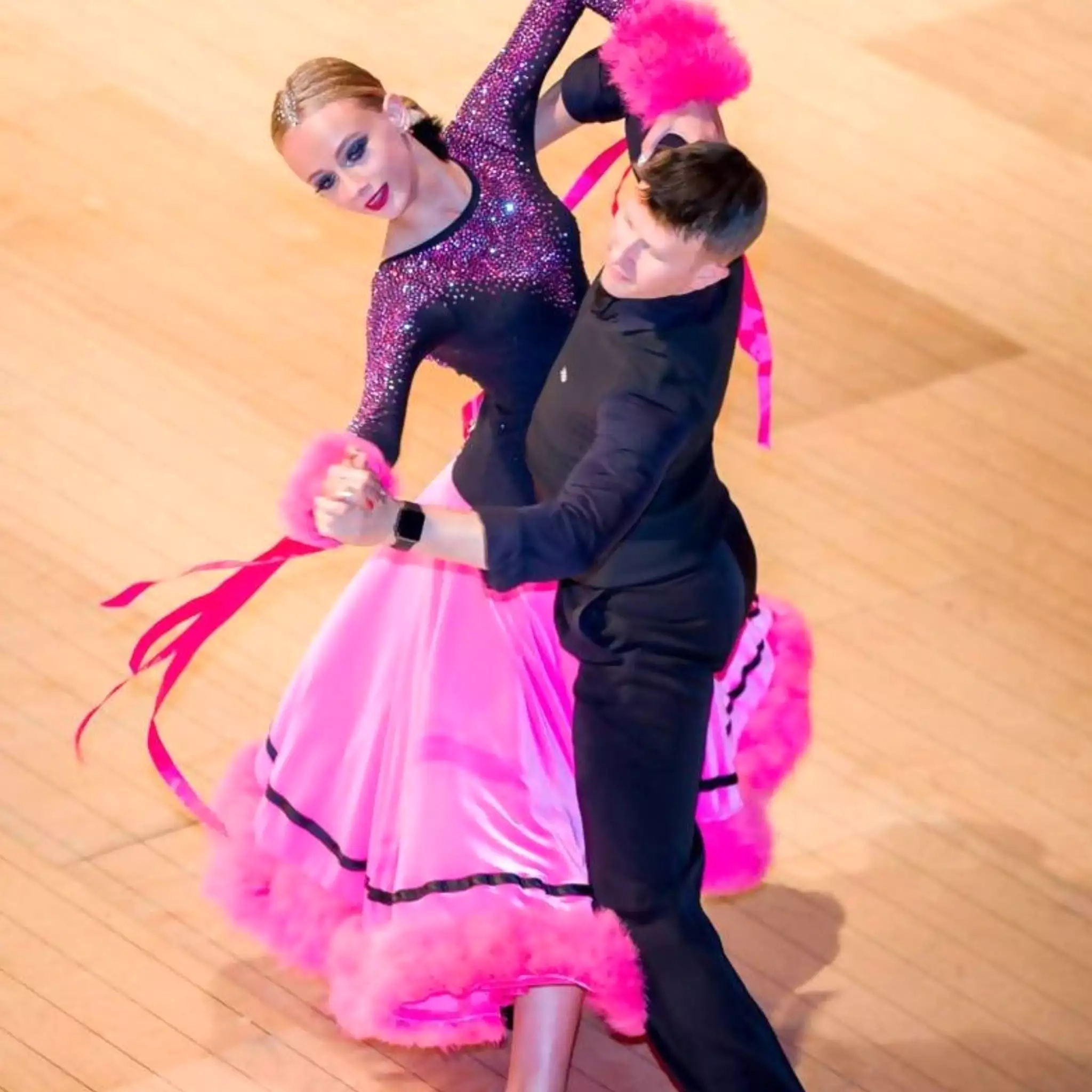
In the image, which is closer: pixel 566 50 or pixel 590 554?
pixel 590 554

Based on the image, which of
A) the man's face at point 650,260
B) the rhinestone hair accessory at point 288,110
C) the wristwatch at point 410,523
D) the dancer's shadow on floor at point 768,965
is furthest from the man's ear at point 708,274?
the dancer's shadow on floor at point 768,965

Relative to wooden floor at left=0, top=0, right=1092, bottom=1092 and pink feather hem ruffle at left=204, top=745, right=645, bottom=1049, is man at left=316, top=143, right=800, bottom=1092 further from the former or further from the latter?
wooden floor at left=0, top=0, right=1092, bottom=1092

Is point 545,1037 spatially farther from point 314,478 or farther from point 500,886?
point 314,478

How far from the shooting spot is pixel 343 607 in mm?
2734

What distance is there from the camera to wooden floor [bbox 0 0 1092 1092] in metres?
2.99

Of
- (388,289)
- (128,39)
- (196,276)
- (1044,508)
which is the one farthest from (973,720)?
(128,39)

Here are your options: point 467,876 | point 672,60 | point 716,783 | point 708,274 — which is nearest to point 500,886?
point 467,876

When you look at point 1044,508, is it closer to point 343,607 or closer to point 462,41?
point 343,607

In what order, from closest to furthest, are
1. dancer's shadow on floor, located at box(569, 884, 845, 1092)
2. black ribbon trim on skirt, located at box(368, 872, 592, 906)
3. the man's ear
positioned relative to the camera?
1. the man's ear
2. black ribbon trim on skirt, located at box(368, 872, 592, 906)
3. dancer's shadow on floor, located at box(569, 884, 845, 1092)

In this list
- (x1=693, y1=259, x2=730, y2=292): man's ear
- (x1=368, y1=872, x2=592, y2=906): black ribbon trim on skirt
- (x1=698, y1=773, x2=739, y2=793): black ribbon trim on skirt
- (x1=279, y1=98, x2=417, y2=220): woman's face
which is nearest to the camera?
(x1=693, y1=259, x2=730, y2=292): man's ear

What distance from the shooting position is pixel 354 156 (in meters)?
2.45

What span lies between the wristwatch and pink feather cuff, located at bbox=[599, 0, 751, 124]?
71 cm

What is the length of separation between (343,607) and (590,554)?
0.69 m

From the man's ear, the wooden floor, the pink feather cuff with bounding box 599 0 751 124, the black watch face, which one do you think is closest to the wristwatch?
the black watch face
